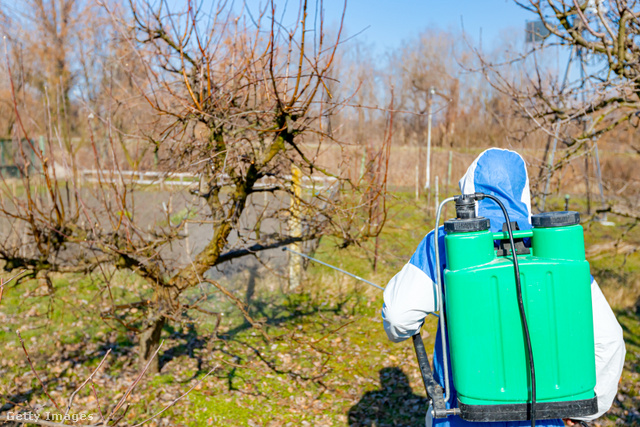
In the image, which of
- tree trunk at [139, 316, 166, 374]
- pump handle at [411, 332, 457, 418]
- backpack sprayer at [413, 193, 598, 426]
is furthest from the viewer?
tree trunk at [139, 316, 166, 374]

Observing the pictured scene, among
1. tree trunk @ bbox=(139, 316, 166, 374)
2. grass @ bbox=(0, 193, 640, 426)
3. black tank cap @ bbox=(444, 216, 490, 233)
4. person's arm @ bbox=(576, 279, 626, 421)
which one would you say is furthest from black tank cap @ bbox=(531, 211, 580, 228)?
tree trunk @ bbox=(139, 316, 166, 374)

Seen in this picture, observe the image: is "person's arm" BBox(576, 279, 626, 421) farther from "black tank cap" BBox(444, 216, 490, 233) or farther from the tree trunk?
the tree trunk

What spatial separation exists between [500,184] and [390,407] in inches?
135

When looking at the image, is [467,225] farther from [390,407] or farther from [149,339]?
[149,339]

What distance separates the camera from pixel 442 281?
89.6 inches

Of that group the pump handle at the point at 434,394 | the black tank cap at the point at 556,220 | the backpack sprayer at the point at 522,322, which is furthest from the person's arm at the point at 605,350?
the pump handle at the point at 434,394

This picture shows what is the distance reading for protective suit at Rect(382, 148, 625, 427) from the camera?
225cm

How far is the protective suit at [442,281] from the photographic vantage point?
225cm

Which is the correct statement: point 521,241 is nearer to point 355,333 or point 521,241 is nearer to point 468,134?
point 355,333

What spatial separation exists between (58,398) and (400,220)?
973cm

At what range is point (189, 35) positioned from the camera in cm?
454

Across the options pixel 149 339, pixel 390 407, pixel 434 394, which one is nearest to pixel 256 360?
pixel 149 339

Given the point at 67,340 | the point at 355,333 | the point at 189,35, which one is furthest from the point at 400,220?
the point at 189,35

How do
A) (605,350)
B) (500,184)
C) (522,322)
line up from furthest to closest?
(500,184), (605,350), (522,322)
